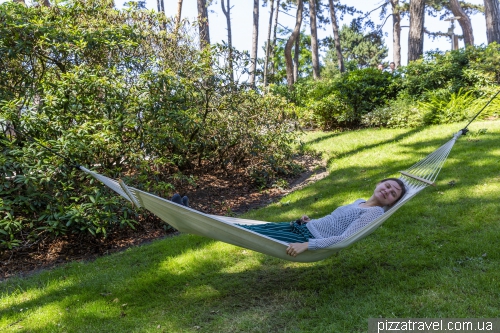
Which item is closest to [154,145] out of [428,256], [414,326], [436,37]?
[428,256]

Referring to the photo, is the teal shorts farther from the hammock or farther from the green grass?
the green grass

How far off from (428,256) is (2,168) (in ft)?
11.5

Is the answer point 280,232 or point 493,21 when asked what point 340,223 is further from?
point 493,21

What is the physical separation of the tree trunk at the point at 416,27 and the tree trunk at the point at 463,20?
6.32m

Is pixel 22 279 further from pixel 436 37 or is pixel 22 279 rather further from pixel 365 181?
pixel 436 37

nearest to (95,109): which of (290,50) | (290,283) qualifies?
(290,283)

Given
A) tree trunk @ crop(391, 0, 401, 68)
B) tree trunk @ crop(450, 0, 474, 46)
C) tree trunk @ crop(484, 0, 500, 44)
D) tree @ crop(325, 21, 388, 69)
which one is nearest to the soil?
tree trunk @ crop(484, 0, 500, 44)

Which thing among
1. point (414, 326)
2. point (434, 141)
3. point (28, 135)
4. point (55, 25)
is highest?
point (55, 25)

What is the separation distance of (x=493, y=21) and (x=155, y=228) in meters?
9.47

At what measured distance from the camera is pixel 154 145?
459 cm

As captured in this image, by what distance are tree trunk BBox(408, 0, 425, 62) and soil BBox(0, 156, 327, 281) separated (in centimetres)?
456

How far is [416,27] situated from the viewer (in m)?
8.90

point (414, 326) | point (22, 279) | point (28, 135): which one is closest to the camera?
point (414, 326)

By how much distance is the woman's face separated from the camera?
271 centimetres
